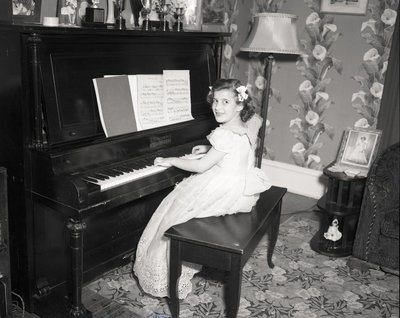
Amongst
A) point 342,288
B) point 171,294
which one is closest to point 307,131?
point 342,288

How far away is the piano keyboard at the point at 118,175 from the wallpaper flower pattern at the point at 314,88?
6.72 feet

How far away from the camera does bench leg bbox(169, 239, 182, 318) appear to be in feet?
6.94

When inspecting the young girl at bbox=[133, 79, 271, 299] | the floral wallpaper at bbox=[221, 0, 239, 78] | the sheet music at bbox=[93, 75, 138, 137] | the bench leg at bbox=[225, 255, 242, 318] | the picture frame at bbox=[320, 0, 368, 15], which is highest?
the picture frame at bbox=[320, 0, 368, 15]

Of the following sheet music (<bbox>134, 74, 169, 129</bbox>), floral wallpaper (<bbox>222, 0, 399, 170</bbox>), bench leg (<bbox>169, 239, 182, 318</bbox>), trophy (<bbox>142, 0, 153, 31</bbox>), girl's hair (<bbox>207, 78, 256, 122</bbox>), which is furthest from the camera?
floral wallpaper (<bbox>222, 0, 399, 170</bbox>)

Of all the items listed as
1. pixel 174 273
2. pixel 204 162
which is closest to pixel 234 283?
pixel 174 273

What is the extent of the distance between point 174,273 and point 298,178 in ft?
7.61

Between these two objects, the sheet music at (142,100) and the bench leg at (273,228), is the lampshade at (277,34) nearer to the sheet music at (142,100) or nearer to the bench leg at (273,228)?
the sheet music at (142,100)

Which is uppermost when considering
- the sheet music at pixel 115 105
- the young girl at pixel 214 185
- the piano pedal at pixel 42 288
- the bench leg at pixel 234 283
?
the sheet music at pixel 115 105

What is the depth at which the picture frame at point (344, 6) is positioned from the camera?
3.63 meters

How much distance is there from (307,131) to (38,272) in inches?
104

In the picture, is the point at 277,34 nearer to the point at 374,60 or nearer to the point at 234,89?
the point at 374,60

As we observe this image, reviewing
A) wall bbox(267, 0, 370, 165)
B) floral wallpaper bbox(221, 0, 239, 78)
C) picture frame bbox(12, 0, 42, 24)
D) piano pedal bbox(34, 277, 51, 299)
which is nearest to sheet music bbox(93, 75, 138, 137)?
picture frame bbox(12, 0, 42, 24)

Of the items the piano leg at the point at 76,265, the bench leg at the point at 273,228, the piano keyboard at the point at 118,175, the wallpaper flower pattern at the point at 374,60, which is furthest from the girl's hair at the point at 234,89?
the wallpaper flower pattern at the point at 374,60

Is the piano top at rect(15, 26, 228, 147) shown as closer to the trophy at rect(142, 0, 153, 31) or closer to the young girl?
the trophy at rect(142, 0, 153, 31)
